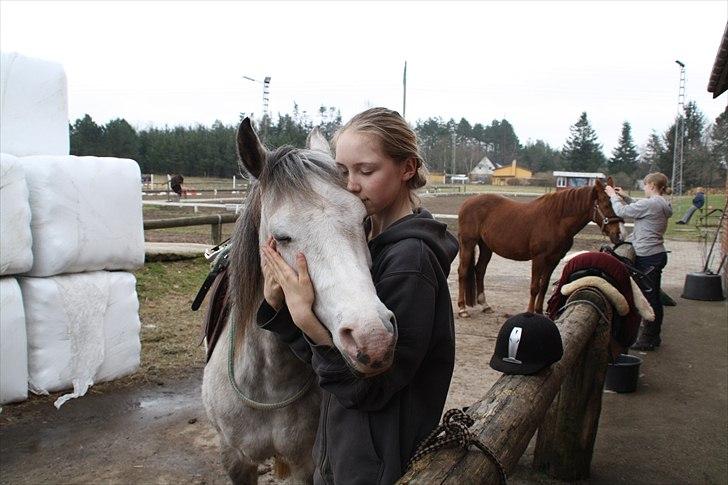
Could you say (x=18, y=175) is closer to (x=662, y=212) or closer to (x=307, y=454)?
(x=307, y=454)

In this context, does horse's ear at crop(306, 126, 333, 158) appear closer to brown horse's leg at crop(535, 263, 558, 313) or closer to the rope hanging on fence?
the rope hanging on fence

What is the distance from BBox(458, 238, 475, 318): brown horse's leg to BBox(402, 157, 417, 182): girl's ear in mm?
6130

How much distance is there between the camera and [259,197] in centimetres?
175

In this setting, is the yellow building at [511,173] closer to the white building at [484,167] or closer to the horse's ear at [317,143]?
the white building at [484,167]

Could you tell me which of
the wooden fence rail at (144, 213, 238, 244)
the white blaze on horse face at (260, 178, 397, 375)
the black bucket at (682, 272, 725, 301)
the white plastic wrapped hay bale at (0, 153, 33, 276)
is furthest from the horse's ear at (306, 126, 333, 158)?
the black bucket at (682, 272, 725, 301)

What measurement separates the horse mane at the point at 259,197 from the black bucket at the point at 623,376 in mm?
3669

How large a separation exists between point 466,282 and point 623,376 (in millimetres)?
3190

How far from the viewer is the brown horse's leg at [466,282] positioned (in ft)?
24.6

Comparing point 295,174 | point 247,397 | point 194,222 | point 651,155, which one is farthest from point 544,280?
point 651,155

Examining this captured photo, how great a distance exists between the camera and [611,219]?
700cm

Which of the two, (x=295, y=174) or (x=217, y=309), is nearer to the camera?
(x=295, y=174)

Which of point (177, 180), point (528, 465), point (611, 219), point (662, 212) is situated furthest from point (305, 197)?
point (177, 180)

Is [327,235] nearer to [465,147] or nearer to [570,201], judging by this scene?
[570,201]

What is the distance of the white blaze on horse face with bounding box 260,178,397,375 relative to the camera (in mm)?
1097
